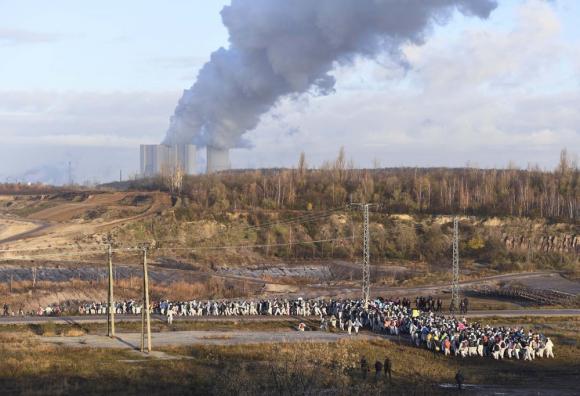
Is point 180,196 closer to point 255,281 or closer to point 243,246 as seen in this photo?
point 243,246

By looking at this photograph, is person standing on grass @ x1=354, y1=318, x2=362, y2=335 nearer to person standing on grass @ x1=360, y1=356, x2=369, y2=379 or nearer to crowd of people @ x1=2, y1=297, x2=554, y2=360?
crowd of people @ x1=2, y1=297, x2=554, y2=360

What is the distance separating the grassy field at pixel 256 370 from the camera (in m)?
27.1

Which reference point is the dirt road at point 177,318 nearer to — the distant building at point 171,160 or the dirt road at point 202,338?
the dirt road at point 202,338

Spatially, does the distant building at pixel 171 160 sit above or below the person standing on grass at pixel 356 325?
above

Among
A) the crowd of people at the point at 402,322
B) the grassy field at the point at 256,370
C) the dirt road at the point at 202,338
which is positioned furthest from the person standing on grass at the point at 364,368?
the crowd of people at the point at 402,322

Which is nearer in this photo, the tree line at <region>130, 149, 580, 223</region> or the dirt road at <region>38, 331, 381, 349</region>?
the dirt road at <region>38, 331, 381, 349</region>

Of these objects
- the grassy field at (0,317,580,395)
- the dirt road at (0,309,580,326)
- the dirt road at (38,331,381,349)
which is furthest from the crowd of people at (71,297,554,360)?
the dirt road at (38,331,381,349)

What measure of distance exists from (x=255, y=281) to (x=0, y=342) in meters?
37.2

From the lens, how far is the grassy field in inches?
1069

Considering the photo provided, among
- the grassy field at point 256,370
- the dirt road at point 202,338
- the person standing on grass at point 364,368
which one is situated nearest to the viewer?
the grassy field at point 256,370

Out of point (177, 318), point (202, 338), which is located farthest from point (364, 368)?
point (177, 318)

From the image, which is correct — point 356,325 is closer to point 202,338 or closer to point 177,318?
point 202,338

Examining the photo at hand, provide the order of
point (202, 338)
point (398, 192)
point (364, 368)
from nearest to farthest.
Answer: point (364, 368)
point (202, 338)
point (398, 192)

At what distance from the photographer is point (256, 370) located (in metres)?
30.6
